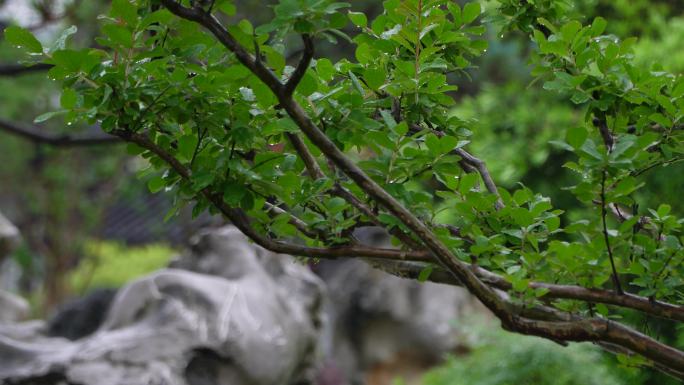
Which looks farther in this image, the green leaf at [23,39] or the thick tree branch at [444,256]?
the green leaf at [23,39]

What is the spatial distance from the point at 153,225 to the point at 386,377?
18.6ft

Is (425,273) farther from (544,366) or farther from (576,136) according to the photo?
(544,366)

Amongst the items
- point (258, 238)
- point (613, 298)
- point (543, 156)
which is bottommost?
point (613, 298)

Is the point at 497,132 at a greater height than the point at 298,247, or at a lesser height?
greater

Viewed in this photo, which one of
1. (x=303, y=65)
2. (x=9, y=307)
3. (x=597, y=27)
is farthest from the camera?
(x=9, y=307)

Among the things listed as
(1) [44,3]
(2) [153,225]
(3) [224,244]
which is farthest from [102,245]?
(3) [224,244]

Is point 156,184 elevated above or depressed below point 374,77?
below

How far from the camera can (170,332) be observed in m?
4.15

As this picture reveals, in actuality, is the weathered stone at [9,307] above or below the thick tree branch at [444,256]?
above

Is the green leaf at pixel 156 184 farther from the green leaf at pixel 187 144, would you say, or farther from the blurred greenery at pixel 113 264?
the blurred greenery at pixel 113 264

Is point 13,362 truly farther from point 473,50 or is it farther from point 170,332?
point 473,50

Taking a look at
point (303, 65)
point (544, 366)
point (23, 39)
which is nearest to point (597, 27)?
point (303, 65)

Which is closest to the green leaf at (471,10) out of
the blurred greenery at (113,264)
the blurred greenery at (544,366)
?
the blurred greenery at (544,366)

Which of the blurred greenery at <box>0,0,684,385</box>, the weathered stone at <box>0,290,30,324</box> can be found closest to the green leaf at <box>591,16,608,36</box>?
the blurred greenery at <box>0,0,684,385</box>
